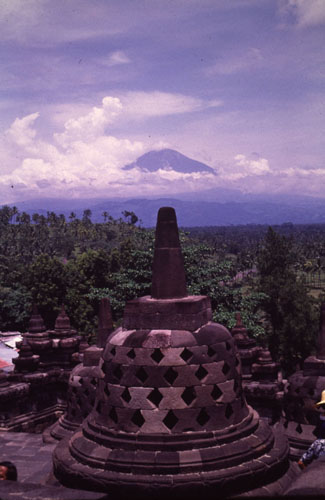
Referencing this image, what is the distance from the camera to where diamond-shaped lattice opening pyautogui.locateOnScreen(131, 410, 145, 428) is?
560cm

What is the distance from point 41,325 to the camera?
53.1 feet

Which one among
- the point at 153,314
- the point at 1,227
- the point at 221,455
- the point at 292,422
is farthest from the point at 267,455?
the point at 1,227

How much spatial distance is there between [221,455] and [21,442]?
313 inches

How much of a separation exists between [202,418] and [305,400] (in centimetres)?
525

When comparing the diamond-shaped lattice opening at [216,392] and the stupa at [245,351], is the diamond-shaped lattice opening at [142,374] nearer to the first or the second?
the diamond-shaped lattice opening at [216,392]

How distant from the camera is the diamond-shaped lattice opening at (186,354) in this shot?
5.74 m

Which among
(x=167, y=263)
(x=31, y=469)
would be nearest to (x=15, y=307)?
(x=31, y=469)

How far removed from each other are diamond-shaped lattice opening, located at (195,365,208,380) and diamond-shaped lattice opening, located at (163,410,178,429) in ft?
1.71

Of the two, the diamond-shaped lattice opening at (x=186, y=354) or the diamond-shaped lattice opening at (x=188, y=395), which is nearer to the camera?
the diamond-shaped lattice opening at (x=188, y=395)

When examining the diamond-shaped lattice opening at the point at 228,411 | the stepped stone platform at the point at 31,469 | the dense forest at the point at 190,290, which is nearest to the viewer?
the stepped stone platform at the point at 31,469

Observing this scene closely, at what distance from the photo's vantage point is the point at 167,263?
6.32m

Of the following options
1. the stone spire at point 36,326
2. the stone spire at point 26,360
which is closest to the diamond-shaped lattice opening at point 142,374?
the stone spire at point 26,360

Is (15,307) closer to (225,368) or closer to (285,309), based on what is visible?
(285,309)

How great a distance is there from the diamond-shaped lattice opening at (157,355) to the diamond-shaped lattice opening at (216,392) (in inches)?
29.0
